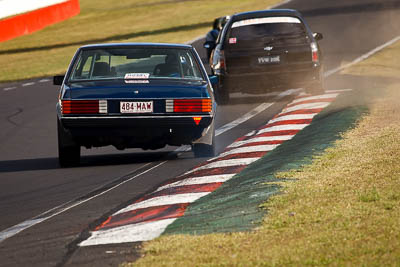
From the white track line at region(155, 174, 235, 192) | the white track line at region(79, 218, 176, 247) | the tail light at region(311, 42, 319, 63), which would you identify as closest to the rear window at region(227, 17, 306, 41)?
the tail light at region(311, 42, 319, 63)

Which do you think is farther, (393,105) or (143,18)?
(143,18)

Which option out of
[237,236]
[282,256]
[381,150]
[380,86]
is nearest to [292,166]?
[381,150]

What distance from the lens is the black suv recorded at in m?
17.8

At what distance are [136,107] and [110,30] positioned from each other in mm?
33454

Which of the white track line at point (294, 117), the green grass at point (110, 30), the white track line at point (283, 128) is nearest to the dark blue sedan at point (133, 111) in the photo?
the white track line at point (283, 128)

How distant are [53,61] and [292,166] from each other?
23.9m

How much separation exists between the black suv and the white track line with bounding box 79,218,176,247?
1028 centimetres

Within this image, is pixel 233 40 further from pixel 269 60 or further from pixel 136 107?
pixel 136 107

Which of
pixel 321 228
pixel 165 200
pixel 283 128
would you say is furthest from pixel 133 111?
pixel 321 228

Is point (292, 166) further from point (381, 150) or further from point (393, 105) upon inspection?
point (393, 105)

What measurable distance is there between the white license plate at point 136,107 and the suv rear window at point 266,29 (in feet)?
23.6

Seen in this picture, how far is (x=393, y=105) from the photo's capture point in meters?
15.5

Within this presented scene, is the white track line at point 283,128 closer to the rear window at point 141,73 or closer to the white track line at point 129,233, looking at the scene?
the rear window at point 141,73

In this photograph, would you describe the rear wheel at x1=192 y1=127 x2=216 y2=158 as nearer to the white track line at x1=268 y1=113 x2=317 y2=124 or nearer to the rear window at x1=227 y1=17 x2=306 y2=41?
the white track line at x1=268 y1=113 x2=317 y2=124
